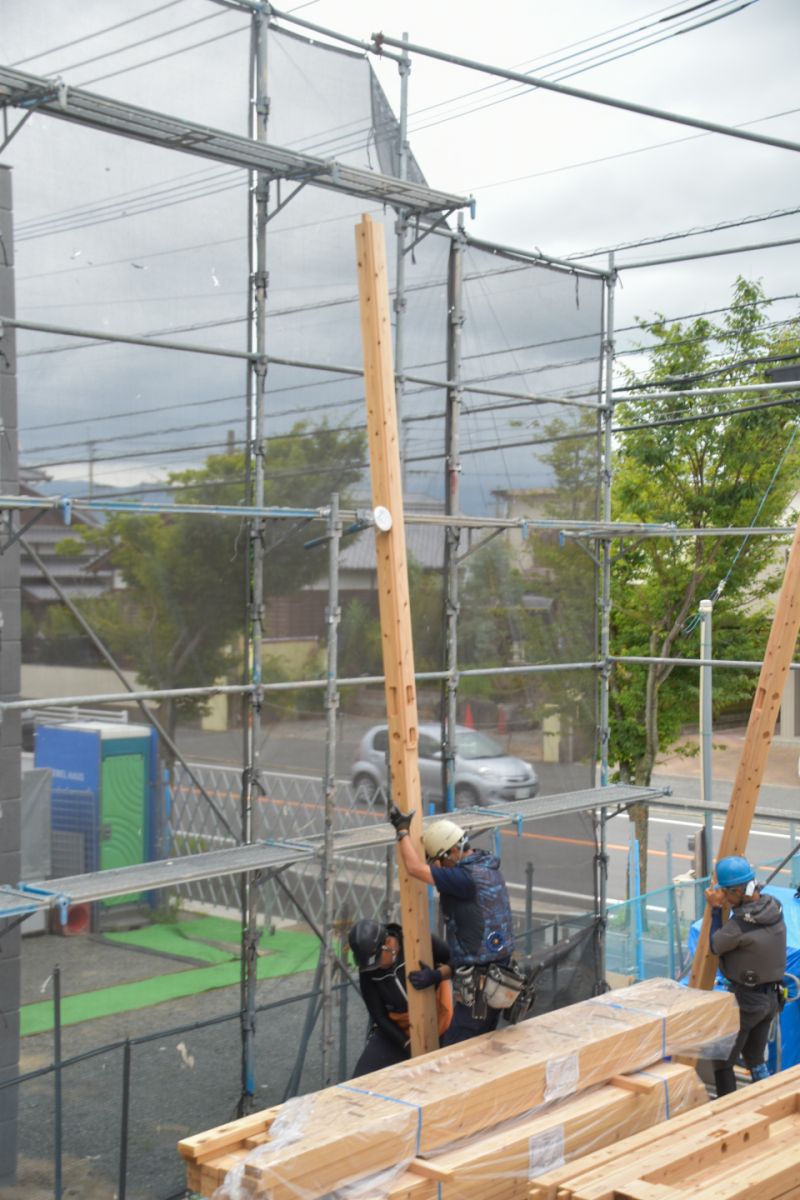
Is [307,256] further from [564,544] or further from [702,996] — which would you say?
[702,996]

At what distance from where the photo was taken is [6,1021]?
26.9 ft

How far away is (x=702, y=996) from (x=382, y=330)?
191 inches

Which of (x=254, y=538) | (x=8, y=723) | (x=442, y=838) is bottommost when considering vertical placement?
(x=442, y=838)

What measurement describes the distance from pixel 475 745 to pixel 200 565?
3.36 m

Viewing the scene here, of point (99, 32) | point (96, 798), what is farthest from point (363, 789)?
point (99, 32)

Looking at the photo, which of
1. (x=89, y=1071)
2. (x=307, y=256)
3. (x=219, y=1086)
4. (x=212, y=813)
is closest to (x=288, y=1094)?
(x=219, y=1086)

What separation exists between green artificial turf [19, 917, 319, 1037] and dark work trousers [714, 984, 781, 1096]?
10.4 ft

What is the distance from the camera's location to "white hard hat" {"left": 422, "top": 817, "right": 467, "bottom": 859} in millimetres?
8031

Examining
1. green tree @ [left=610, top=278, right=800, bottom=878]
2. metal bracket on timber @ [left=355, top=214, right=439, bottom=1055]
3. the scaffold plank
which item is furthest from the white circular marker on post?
green tree @ [left=610, top=278, right=800, bottom=878]

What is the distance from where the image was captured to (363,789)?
10258 millimetres

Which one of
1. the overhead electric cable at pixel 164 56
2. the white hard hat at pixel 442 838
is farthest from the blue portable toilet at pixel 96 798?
the overhead electric cable at pixel 164 56

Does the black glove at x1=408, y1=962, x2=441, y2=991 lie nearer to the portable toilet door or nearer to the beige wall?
the portable toilet door

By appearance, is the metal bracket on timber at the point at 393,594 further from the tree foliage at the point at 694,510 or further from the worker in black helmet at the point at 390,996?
the tree foliage at the point at 694,510

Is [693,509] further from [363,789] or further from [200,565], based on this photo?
[200,565]
